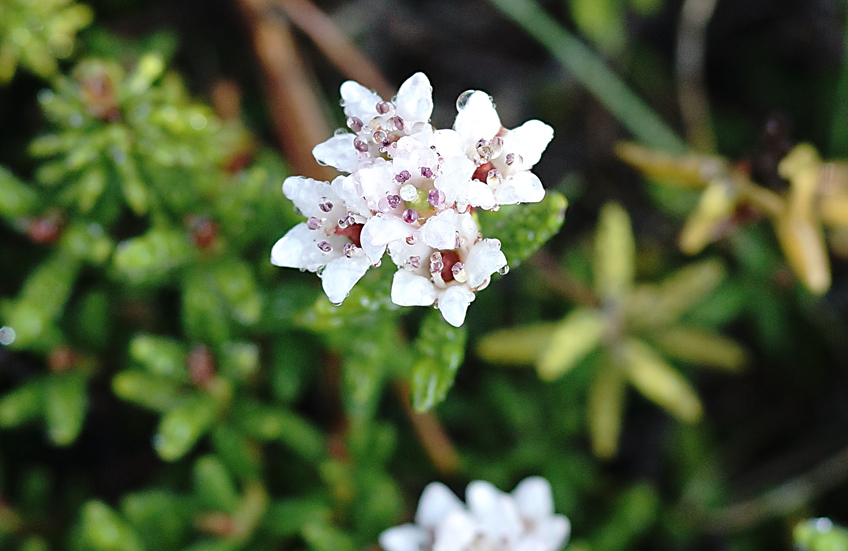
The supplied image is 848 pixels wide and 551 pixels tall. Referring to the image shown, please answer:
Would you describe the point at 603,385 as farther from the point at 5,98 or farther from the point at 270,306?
the point at 5,98

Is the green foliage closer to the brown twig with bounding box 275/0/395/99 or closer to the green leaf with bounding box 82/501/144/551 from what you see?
the brown twig with bounding box 275/0/395/99

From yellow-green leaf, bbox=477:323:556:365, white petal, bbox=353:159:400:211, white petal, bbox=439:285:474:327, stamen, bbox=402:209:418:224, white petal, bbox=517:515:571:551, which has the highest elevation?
yellow-green leaf, bbox=477:323:556:365

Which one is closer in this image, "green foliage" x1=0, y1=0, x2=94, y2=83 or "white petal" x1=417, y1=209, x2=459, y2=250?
"white petal" x1=417, y1=209, x2=459, y2=250

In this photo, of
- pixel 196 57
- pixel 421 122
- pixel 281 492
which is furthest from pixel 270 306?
pixel 196 57

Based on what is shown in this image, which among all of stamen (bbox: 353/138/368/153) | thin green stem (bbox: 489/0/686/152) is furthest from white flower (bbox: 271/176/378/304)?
thin green stem (bbox: 489/0/686/152)

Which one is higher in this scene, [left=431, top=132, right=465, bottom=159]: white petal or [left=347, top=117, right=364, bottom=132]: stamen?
[left=347, top=117, right=364, bottom=132]: stamen

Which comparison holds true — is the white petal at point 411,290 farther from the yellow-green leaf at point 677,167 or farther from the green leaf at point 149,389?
the yellow-green leaf at point 677,167

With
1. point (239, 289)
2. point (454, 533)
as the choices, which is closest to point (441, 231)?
point (454, 533)

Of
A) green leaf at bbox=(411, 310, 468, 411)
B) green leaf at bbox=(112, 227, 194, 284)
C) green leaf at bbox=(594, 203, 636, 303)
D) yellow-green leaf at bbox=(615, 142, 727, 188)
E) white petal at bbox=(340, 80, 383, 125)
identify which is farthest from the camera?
green leaf at bbox=(594, 203, 636, 303)
